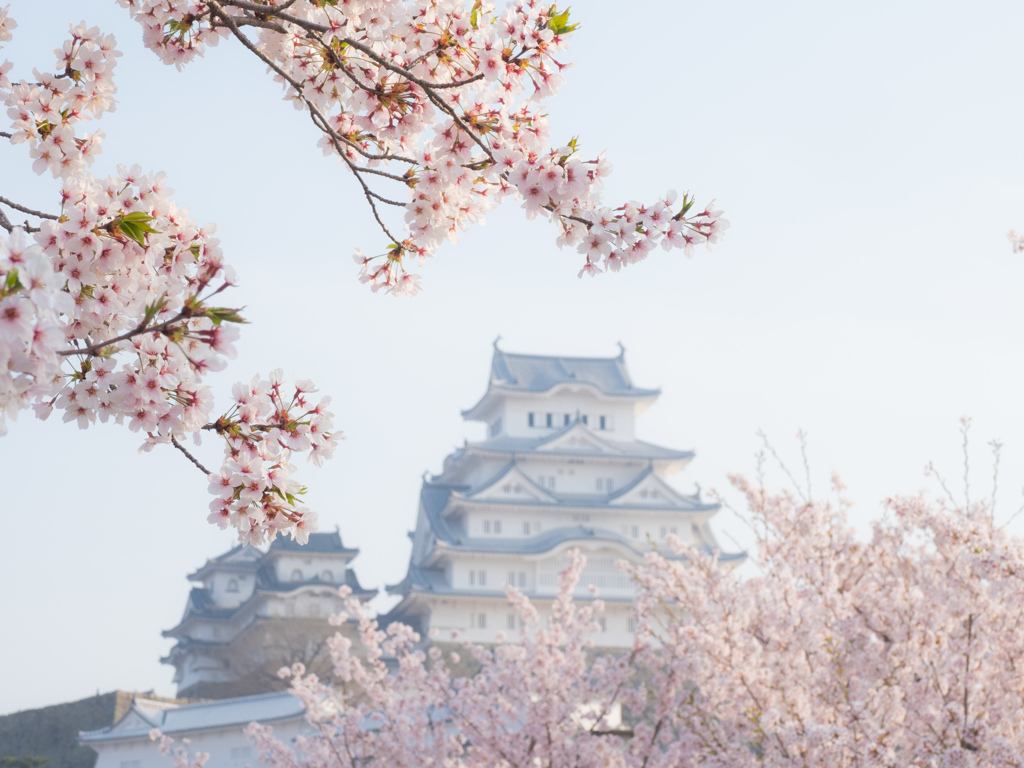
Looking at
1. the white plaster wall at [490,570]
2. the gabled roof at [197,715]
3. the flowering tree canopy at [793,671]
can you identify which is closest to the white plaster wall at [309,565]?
the white plaster wall at [490,570]

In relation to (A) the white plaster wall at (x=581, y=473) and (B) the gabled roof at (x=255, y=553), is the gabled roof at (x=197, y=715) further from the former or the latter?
(A) the white plaster wall at (x=581, y=473)

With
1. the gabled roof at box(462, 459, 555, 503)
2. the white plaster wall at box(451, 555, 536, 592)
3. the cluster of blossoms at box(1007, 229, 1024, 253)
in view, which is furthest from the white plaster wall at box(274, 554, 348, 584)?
the cluster of blossoms at box(1007, 229, 1024, 253)

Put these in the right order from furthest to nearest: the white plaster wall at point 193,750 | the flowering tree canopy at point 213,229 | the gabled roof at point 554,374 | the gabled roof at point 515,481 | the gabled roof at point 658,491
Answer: the gabled roof at point 554,374, the gabled roof at point 658,491, the gabled roof at point 515,481, the white plaster wall at point 193,750, the flowering tree canopy at point 213,229

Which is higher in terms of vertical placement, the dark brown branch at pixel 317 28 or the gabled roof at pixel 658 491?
the gabled roof at pixel 658 491

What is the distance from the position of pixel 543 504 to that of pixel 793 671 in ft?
90.3

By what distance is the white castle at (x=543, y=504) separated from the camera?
115ft

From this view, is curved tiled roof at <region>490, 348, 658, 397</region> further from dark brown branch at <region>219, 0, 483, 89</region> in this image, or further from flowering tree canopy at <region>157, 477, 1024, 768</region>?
dark brown branch at <region>219, 0, 483, 89</region>

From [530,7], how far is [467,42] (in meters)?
0.28

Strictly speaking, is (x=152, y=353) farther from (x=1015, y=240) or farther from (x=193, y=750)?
(x=193, y=750)

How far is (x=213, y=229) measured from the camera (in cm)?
296

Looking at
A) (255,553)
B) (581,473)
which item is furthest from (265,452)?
(255,553)

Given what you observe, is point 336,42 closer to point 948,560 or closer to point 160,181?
point 160,181

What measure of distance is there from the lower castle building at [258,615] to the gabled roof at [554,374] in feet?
29.4

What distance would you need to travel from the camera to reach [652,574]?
40.3 ft
